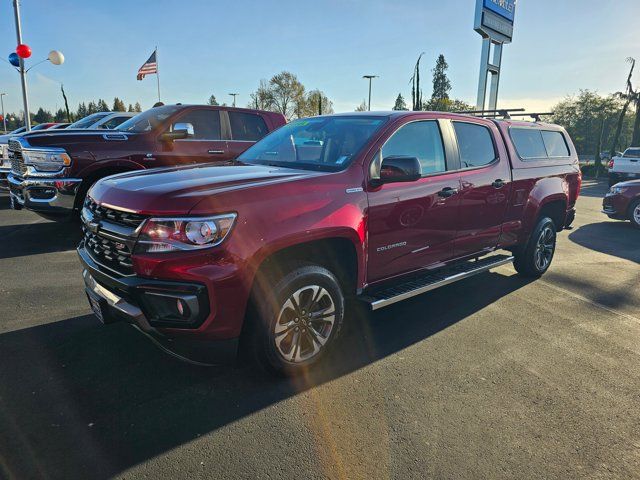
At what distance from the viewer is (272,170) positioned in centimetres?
345

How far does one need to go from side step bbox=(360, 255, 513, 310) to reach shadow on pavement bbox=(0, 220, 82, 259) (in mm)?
4811

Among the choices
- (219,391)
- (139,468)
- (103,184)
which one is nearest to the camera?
(139,468)

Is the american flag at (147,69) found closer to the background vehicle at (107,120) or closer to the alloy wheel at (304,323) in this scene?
the background vehicle at (107,120)

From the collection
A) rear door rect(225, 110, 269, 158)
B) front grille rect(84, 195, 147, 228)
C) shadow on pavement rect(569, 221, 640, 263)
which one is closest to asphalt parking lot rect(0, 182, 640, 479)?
front grille rect(84, 195, 147, 228)

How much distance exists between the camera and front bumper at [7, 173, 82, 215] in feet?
19.2

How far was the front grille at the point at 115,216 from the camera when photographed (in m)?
2.65

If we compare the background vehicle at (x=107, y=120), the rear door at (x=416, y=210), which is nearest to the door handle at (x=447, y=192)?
the rear door at (x=416, y=210)

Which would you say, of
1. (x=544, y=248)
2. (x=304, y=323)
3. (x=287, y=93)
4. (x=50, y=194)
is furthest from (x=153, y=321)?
(x=287, y=93)

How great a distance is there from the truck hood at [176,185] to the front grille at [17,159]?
3.74 meters

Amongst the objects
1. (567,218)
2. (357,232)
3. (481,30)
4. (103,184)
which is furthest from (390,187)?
(481,30)

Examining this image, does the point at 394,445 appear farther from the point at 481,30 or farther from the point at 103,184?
the point at 481,30

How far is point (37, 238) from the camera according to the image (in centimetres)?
676

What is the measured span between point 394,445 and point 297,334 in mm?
968

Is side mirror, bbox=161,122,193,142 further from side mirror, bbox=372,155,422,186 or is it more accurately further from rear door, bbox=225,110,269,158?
side mirror, bbox=372,155,422,186
